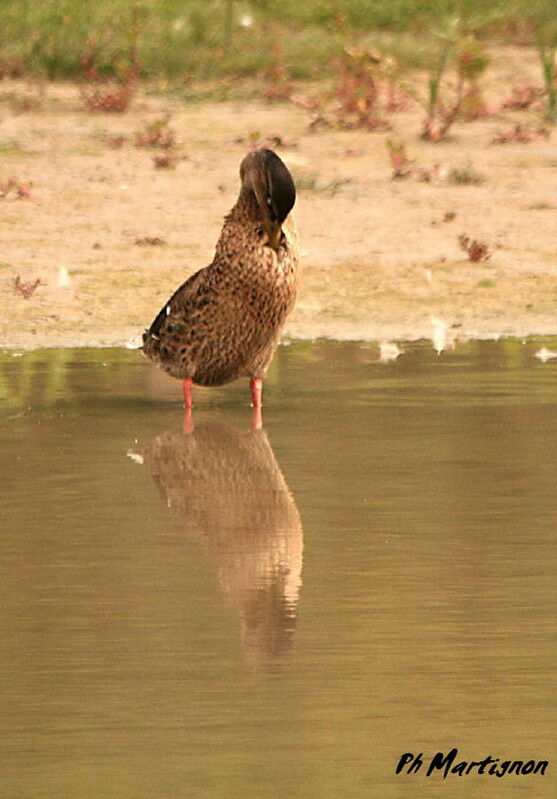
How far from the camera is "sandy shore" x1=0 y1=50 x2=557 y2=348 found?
1334cm

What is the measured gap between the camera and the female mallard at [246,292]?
380 inches

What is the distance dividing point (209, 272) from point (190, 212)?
5.87 metres

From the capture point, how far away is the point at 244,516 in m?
7.69

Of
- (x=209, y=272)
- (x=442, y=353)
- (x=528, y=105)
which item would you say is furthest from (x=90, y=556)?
(x=528, y=105)

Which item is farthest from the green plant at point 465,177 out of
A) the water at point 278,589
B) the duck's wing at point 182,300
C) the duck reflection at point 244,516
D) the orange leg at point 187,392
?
the duck reflection at point 244,516

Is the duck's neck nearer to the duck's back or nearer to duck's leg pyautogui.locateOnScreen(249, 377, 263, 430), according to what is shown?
the duck's back

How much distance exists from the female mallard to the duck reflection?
374mm

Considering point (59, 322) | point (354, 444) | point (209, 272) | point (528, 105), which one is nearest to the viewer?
point (354, 444)

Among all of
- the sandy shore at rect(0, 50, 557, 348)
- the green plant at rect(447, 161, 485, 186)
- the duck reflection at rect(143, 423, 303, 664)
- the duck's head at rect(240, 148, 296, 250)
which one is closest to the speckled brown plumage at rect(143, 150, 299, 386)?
the duck's head at rect(240, 148, 296, 250)

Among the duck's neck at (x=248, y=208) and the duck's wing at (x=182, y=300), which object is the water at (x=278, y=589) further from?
the duck's neck at (x=248, y=208)

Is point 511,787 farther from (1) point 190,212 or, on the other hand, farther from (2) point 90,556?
(1) point 190,212

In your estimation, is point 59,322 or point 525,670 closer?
point 525,670

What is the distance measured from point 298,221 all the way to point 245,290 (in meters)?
5.70

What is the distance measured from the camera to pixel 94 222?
50.6ft
